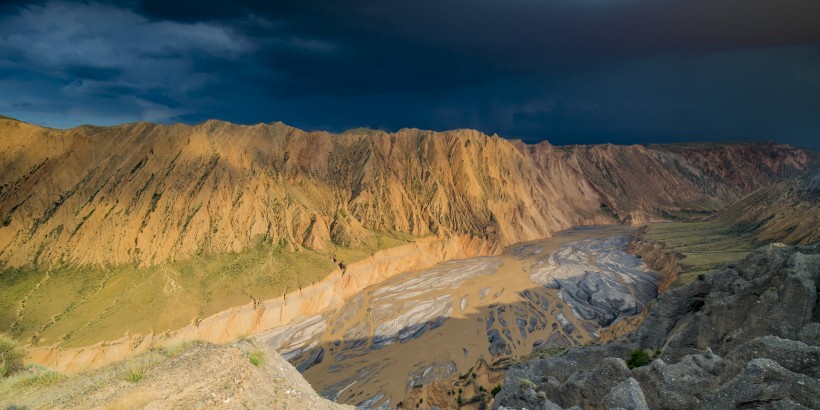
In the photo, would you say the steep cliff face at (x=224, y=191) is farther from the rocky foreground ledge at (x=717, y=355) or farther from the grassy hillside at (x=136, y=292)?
the rocky foreground ledge at (x=717, y=355)

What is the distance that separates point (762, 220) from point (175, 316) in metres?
79.8

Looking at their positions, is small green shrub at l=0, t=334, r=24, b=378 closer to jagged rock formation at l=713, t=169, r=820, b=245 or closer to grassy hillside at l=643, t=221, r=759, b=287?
grassy hillside at l=643, t=221, r=759, b=287

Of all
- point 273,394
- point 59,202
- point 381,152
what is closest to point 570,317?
point 273,394

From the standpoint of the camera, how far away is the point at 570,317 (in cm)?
4247

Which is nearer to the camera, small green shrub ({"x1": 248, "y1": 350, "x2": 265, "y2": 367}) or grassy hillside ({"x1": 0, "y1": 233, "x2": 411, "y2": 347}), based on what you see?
small green shrub ({"x1": 248, "y1": 350, "x2": 265, "y2": 367})

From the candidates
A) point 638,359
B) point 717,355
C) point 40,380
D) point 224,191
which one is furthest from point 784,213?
point 224,191

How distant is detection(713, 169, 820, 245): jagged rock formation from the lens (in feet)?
146

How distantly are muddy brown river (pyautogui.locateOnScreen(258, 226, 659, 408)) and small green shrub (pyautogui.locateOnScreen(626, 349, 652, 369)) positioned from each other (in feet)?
44.0

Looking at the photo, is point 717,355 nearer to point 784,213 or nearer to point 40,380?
point 40,380

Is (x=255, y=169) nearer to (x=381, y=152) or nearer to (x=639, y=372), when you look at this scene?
(x=381, y=152)

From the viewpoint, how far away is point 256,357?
11555mm

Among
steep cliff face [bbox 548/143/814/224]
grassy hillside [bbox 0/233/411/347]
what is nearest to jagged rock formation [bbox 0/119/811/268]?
grassy hillside [bbox 0/233/411/347]

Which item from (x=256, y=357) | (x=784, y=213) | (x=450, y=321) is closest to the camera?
(x=256, y=357)

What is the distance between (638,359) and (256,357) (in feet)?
54.6
